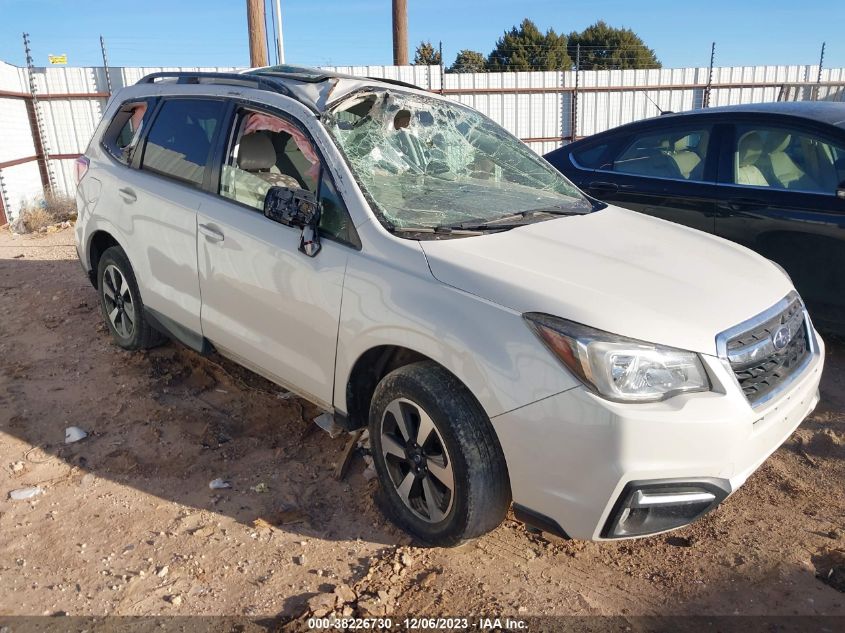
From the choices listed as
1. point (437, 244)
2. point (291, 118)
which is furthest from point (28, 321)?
point (437, 244)

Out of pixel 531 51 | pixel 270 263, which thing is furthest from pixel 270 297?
pixel 531 51

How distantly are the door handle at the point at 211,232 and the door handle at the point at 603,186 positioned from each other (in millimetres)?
3097

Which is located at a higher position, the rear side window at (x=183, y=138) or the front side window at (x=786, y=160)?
the rear side window at (x=183, y=138)

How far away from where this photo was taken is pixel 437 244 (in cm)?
283

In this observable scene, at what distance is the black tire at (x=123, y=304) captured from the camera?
14.5 feet

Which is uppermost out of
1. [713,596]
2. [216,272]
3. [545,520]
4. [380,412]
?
[216,272]

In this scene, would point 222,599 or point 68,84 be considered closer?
point 222,599

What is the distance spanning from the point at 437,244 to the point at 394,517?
3.96 ft

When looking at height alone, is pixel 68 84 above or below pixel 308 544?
above

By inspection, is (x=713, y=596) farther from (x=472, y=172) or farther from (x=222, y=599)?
(x=472, y=172)

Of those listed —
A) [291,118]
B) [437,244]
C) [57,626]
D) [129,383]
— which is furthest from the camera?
[129,383]

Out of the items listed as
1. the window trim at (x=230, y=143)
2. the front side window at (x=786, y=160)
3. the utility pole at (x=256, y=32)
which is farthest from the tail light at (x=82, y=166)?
the utility pole at (x=256, y=32)

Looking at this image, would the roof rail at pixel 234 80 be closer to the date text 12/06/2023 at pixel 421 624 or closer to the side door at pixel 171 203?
the side door at pixel 171 203

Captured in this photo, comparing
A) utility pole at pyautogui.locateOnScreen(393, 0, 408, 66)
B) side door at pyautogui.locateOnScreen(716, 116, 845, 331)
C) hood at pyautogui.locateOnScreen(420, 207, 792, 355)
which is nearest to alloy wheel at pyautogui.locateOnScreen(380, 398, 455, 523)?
hood at pyautogui.locateOnScreen(420, 207, 792, 355)
